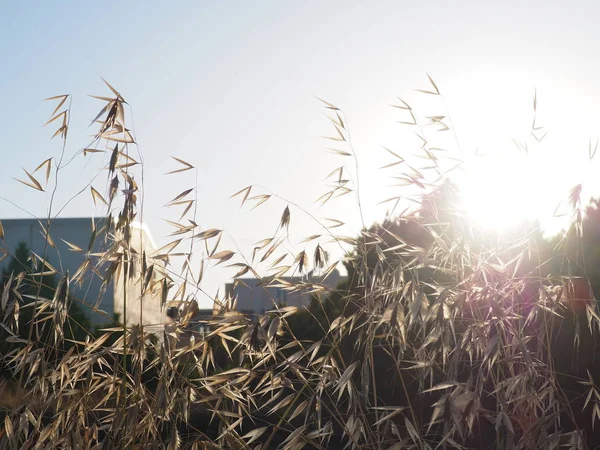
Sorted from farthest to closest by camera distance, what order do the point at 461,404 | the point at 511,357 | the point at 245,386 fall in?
1. the point at 245,386
2. the point at 511,357
3. the point at 461,404

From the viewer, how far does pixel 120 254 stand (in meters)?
2.28

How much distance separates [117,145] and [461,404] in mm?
1408

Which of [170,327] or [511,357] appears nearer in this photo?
[511,357]

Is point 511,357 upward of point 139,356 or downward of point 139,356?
upward

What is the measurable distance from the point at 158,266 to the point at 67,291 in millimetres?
328

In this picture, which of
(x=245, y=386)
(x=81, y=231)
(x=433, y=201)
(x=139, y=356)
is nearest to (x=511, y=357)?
(x=433, y=201)

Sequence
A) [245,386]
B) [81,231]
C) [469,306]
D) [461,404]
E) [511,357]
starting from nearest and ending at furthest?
[461,404], [511,357], [469,306], [245,386], [81,231]

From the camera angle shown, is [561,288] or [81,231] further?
[81,231]

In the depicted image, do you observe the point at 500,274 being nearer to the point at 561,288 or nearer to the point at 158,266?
the point at 561,288

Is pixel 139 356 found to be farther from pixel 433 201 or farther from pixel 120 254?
pixel 433 201

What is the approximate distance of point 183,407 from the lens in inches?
86.1

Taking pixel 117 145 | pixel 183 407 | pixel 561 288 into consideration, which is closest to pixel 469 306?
pixel 561 288

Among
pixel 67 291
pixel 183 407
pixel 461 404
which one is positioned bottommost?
pixel 183 407

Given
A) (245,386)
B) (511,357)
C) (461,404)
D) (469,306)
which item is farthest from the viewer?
(245,386)
